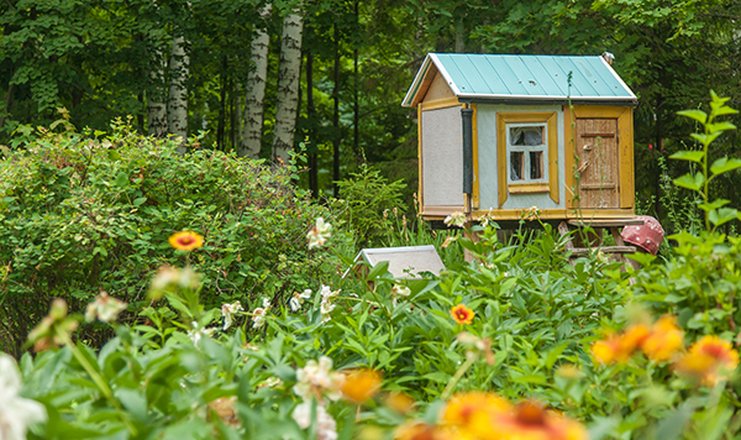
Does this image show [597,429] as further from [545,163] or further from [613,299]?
[545,163]

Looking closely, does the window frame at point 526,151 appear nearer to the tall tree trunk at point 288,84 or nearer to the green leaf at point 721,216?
the green leaf at point 721,216

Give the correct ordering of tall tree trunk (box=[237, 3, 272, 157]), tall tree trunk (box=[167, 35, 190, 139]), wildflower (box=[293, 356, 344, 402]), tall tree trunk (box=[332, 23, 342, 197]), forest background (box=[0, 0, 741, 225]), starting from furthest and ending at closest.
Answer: tall tree trunk (box=[332, 23, 342, 197]) < tall tree trunk (box=[237, 3, 272, 157]) < tall tree trunk (box=[167, 35, 190, 139]) < forest background (box=[0, 0, 741, 225]) < wildflower (box=[293, 356, 344, 402])

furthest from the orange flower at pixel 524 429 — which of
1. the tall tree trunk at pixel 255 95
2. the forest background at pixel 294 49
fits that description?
the tall tree trunk at pixel 255 95

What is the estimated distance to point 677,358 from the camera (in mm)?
1839

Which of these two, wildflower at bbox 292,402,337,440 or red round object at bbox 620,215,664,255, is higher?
wildflower at bbox 292,402,337,440

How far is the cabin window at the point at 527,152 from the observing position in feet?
20.8

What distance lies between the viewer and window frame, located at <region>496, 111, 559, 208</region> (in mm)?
6289

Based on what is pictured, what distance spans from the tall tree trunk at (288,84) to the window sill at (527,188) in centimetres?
Answer: 595

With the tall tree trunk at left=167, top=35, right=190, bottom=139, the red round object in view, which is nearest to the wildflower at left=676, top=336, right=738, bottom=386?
the red round object

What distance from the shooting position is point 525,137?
6398 mm

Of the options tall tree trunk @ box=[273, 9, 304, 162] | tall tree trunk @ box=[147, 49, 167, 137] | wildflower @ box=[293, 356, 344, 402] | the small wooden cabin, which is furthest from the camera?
tall tree trunk @ box=[273, 9, 304, 162]

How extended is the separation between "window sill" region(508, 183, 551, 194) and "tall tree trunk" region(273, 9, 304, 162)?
5951mm

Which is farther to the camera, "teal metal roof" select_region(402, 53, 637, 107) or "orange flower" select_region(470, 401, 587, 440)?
"teal metal roof" select_region(402, 53, 637, 107)

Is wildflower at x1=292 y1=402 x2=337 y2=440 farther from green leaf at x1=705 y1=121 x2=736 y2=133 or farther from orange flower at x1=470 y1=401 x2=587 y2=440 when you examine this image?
green leaf at x1=705 y1=121 x2=736 y2=133
